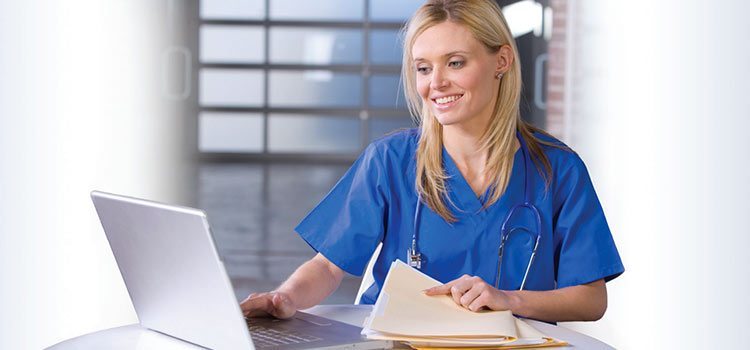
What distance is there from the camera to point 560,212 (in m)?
1.71

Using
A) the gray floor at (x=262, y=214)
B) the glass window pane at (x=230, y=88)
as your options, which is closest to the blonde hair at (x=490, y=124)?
the gray floor at (x=262, y=214)

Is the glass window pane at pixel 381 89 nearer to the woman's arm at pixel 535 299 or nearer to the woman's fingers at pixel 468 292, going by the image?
the woman's arm at pixel 535 299

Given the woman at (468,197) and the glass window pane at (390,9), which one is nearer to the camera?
the woman at (468,197)

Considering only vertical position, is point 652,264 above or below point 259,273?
above

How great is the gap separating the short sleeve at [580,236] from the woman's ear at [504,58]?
0.20 meters

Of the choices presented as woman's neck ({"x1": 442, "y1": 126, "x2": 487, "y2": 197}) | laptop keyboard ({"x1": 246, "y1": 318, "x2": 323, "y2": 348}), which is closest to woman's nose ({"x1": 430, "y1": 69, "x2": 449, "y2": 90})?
woman's neck ({"x1": 442, "y1": 126, "x2": 487, "y2": 197})

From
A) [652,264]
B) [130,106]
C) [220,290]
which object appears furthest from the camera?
[130,106]

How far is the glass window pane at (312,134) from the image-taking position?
34.6 feet

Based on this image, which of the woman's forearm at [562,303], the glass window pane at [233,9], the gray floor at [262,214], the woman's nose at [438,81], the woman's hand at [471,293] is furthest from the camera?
the glass window pane at [233,9]

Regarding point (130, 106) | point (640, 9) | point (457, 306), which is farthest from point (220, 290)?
point (130, 106)

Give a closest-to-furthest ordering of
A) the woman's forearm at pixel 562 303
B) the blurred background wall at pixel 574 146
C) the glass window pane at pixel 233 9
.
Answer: the woman's forearm at pixel 562 303 → the blurred background wall at pixel 574 146 → the glass window pane at pixel 233 9

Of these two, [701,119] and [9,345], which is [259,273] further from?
[701,119]

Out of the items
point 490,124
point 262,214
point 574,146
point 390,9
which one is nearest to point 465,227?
point 490,124

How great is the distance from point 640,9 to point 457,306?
2.16 m
